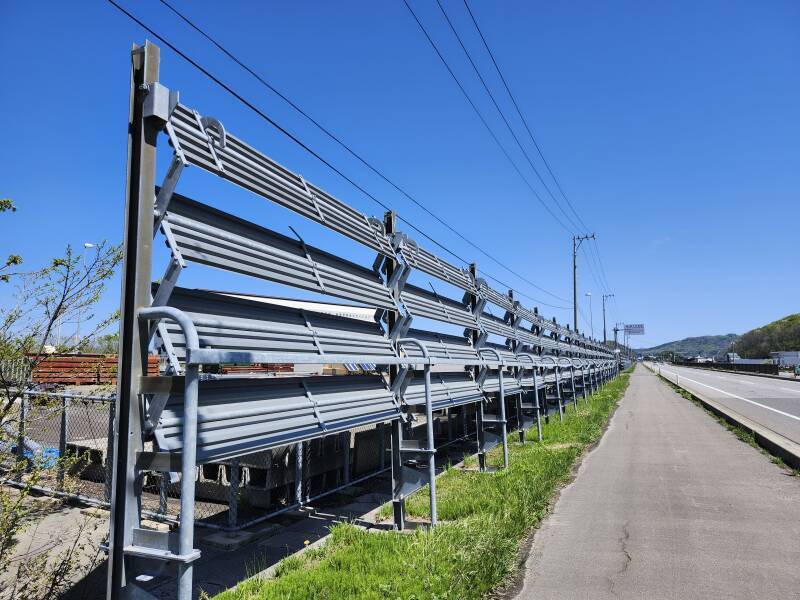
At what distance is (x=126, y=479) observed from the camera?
2.76m

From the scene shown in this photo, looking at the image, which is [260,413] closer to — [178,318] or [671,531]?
[178,318]

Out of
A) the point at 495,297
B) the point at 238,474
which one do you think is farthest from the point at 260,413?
the point at 495,297

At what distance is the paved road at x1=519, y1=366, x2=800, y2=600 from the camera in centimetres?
408

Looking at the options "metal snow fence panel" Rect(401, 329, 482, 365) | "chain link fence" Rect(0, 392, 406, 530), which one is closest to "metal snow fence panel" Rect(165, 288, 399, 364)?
→ "chain link fence" Rect(0, 392, 406, 530)

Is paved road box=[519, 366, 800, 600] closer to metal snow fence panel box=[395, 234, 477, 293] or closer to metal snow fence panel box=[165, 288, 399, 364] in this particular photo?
metal snow fence panel box=[165, 288, 399, 364]

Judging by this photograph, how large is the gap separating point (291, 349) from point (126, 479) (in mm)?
1513

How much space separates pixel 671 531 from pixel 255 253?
4867mm

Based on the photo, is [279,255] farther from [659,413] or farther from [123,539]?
[659,413]

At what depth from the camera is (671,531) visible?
5402mm

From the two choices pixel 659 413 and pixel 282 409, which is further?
pixel 659 413

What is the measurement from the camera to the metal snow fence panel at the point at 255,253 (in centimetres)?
335

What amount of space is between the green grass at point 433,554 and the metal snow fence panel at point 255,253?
7.07 ft

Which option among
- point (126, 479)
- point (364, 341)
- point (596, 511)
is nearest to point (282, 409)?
point (126, 479)

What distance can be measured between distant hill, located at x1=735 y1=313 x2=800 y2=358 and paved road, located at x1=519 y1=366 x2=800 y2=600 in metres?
146
